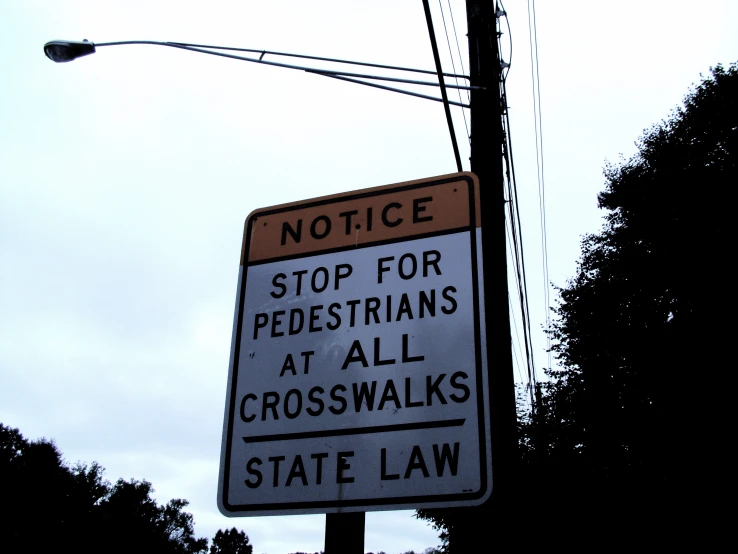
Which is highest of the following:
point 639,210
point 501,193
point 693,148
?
point 693,148

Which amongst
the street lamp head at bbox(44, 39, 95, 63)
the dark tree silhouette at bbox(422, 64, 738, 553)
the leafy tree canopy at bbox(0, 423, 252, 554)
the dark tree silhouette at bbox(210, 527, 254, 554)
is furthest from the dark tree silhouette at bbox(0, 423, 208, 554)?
the street lamp head at bbox(44, 39, 95, 63)

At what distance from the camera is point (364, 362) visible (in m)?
2.22

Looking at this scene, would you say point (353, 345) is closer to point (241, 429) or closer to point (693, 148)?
point (241, 429)

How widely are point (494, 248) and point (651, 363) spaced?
19.0 metres

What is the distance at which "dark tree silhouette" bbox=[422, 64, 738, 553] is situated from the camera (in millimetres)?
19812

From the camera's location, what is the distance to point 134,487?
9125 centimetres

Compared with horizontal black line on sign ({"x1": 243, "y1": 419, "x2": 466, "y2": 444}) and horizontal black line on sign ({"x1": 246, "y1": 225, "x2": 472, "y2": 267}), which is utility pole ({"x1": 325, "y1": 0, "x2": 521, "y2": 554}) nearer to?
horizontal black line on sign ({"x1": 246, "y1": 225, "x2": 472, "y2": 267})

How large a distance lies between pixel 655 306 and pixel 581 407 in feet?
14.2

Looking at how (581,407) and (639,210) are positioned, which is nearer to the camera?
(581,407)

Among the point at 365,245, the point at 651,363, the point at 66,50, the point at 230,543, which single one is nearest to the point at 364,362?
the point at 365,245

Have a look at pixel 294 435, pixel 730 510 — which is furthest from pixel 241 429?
pixel 730 510

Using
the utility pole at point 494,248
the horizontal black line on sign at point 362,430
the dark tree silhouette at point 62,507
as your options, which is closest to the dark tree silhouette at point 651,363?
the utility pole at point 494,248

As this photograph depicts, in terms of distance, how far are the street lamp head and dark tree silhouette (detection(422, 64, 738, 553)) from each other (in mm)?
14509

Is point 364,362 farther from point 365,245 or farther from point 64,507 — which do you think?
point 64,507
